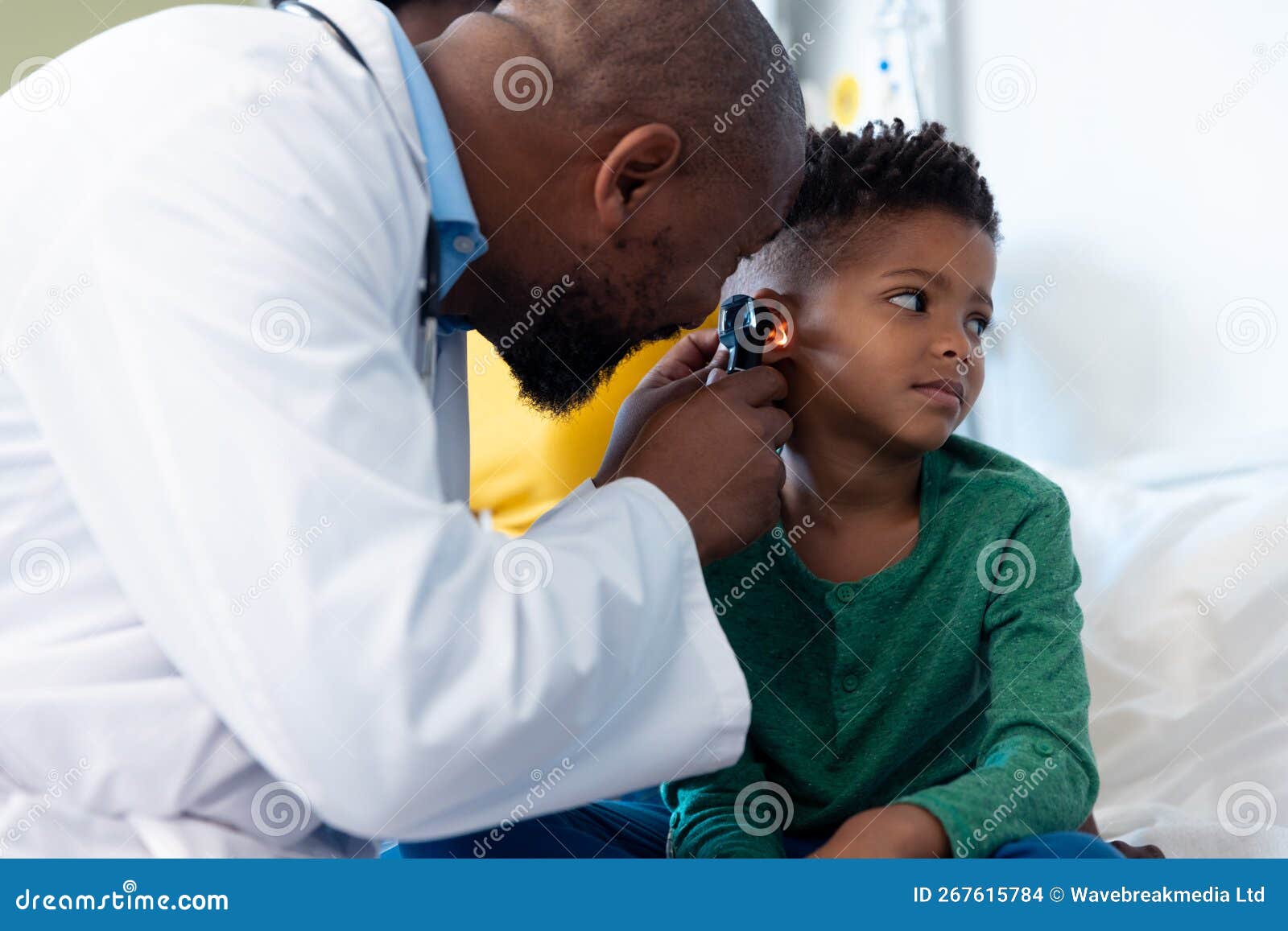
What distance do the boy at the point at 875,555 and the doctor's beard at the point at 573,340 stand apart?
0.21 m

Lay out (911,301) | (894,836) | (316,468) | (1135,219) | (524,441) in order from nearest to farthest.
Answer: (316,468) → (894,836) → (911,301) → (1135,219) → (524,441)

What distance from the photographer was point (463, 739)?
30.4 inches

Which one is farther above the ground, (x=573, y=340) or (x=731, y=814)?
(x=573, y=340)

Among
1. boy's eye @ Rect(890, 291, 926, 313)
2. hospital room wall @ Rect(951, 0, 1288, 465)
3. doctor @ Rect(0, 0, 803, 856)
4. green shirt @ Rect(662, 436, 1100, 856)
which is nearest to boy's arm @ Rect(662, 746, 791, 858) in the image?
green shirt @ Rect(662, 436, 1100, 856)

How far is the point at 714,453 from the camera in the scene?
106cm

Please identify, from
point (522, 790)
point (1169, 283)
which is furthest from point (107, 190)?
point (1169, 283)

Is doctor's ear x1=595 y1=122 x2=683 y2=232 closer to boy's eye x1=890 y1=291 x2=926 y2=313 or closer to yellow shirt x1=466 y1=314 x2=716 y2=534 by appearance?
boy's eye x1=890 y1=291 x2=926 y2=313

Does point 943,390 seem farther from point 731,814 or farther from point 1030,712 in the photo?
point 731,814

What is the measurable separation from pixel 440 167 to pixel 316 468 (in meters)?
0.37

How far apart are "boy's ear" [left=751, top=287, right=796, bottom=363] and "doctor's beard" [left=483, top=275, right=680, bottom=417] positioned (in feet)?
0.42

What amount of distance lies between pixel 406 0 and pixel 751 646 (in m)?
0.92

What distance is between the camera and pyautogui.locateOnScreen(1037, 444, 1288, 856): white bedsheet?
1471 mm

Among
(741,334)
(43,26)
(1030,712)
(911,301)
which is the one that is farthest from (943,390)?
(43,26)
